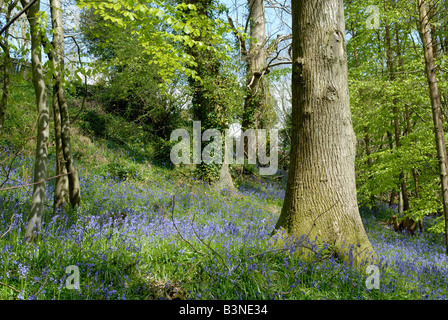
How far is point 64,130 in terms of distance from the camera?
490 cm

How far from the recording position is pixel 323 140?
156 inches

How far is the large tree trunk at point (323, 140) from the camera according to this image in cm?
387

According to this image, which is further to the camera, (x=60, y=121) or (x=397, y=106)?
(x=397, y=106)

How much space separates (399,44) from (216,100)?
814 cm

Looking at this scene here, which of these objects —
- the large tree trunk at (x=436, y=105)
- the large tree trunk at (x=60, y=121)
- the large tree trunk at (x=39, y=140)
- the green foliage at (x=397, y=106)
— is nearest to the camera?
the large tree trunk at (x=39, y=140)

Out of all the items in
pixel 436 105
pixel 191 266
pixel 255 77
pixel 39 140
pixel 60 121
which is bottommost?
pixel 191 266

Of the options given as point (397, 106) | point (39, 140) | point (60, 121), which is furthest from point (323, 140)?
point (397, 106)

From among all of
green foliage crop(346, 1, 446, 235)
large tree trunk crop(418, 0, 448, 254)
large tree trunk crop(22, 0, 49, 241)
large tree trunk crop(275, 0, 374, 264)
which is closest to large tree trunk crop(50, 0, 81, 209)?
large tree trunk crop(22, 0, 49, 241)

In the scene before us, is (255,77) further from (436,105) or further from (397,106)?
(436,105)

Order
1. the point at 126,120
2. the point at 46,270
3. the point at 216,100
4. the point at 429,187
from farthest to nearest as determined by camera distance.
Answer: the point at 126,120 < the point at 216,100 < the point at 429,187 < the point at 46,270

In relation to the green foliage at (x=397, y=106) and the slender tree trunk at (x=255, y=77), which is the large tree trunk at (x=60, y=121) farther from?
the slender tree trunk at (x=255, y=77)

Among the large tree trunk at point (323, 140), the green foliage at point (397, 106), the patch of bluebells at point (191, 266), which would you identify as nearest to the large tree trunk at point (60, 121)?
the patch of bluebells at point (191, 266)
